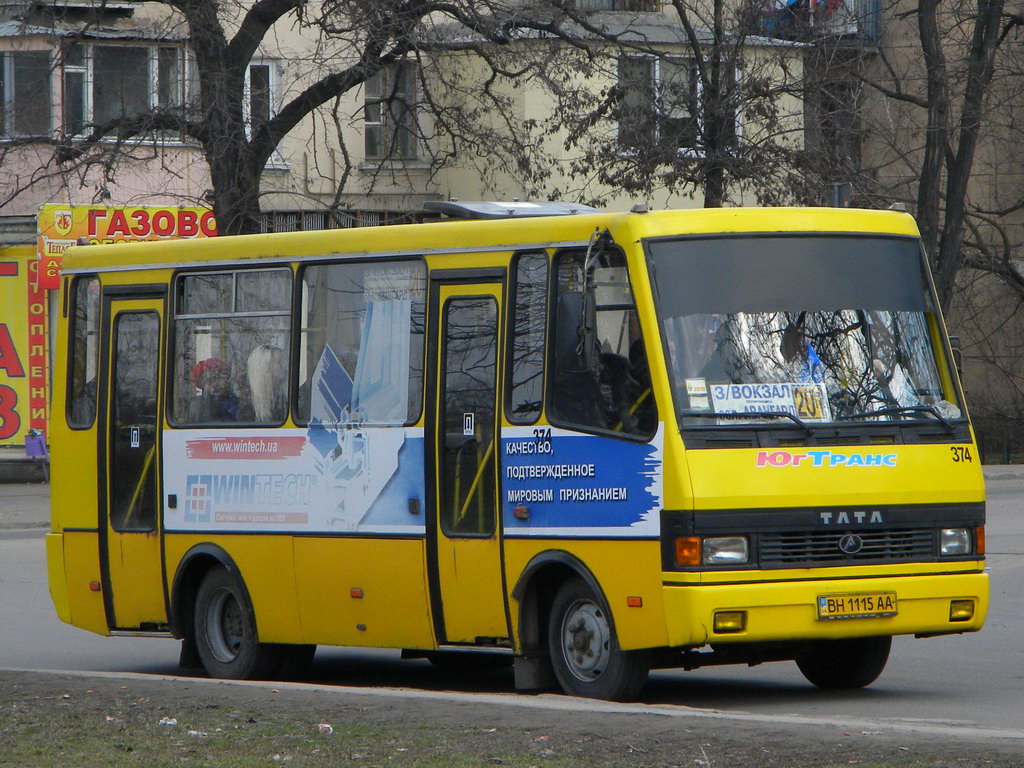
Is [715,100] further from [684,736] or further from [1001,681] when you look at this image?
[684,736]

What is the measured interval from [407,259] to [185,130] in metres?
13.7

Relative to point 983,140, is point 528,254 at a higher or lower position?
lower

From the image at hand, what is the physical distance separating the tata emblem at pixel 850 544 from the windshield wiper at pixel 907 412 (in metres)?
0.60

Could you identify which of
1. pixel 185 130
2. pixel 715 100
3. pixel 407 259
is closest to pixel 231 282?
pixel 407 259

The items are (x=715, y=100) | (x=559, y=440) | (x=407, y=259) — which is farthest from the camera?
(x=715, y=100)

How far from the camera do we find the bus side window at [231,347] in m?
11.3

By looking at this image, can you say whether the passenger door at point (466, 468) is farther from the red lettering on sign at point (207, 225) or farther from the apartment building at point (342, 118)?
the red lettering on sign at point (207, 225)

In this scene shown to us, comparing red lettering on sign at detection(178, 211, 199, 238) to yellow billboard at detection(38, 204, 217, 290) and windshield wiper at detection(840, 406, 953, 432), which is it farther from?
windshield wiper at detection(840, 406, 953, 432)

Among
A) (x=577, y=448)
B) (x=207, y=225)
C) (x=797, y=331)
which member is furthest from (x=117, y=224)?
(x=797, y=331)

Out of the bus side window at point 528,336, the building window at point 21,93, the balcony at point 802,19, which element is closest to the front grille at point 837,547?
the bus side window at point 528,336

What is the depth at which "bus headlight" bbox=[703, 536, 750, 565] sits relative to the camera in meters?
8.84

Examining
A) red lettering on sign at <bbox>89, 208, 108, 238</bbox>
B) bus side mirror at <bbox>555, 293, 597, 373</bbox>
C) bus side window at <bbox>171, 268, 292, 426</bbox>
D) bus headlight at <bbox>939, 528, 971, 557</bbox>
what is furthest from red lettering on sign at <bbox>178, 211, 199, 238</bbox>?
bus headlight at <bbox>939, 528, 971, 557</bbox>

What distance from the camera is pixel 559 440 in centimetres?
955

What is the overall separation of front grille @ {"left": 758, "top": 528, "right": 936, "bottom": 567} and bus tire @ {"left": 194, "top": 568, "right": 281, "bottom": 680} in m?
3.78
